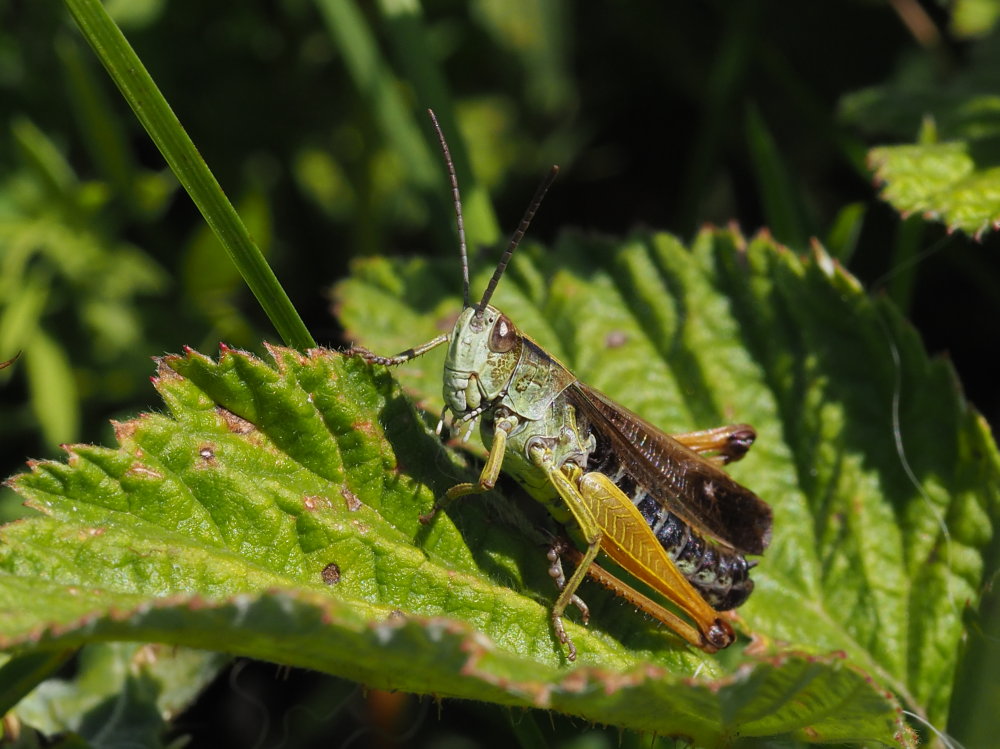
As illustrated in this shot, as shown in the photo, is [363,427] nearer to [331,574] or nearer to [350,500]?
[350,500]

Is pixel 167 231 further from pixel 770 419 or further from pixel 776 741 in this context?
pixel 776 741

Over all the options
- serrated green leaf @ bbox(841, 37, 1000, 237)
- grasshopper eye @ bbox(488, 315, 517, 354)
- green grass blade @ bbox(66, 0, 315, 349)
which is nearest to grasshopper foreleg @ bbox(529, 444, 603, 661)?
grasshopper eye @ bbox(488, 315, 517, 354)

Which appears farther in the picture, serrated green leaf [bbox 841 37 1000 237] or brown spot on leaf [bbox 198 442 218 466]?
serrated green leaf [bbox 841 37 1000 237]

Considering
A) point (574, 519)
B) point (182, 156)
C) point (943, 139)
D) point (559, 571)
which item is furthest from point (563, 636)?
point (943, 139)

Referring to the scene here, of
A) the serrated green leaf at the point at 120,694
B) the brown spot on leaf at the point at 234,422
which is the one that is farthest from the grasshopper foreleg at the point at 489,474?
the serrated green leaf at the point at 120,694

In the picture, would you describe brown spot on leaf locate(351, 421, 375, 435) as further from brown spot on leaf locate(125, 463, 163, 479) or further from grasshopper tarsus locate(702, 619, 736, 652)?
grasshopper tarsus locate(702, 619, 736, 652)

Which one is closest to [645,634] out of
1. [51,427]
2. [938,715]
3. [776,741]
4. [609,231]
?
[776,741]
